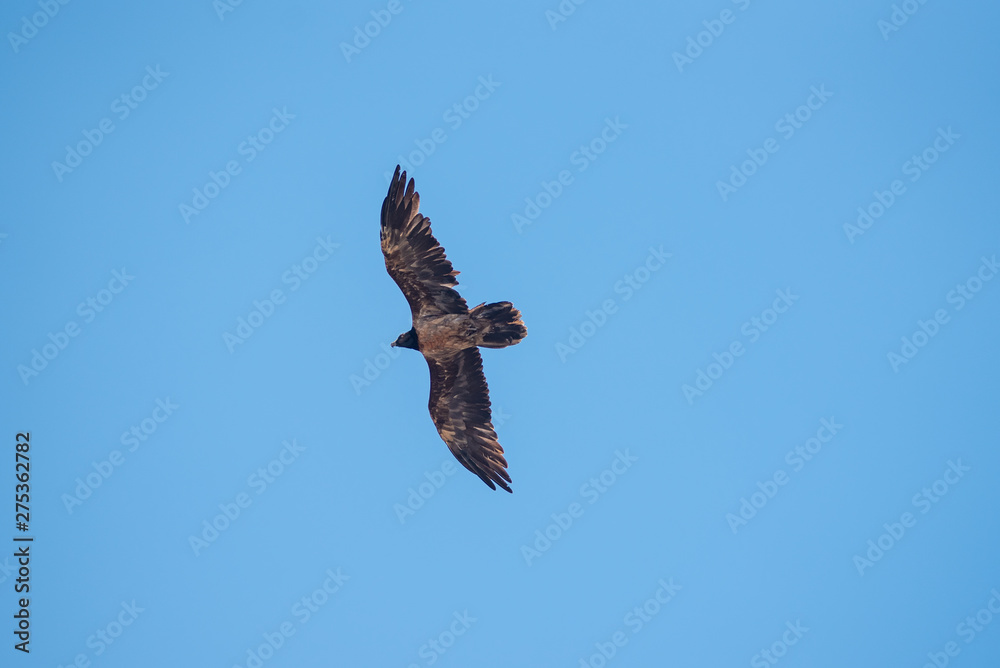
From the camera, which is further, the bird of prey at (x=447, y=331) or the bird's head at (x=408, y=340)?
the bird's head at (x=408, y=340)

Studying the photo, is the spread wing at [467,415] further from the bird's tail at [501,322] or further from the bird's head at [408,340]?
the bird's tail at [501,322]

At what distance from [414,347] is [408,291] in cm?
127

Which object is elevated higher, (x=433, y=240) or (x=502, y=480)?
(x=433, y=240)

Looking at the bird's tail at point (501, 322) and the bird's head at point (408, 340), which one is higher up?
the bird's tail at point (501, 322)

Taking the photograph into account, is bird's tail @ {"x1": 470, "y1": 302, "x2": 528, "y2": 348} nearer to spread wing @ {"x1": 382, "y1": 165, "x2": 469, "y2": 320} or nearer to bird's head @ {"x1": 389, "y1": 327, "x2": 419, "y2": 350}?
spread wing @ {"x1": 382, "y1": 165, "x2": 469, "y2": 320}

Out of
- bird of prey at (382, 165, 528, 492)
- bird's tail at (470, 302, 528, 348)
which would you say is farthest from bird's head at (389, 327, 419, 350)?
bird's tail at (470, 302, 528, 348)

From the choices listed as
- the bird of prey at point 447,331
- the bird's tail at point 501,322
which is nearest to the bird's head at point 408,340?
the bird of prey at point 447,331

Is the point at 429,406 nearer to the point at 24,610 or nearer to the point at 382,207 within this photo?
the point at 382,207

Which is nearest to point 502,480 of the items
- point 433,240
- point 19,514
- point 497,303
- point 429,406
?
point 429,406

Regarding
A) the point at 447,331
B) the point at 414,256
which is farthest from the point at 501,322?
the point at 414,256

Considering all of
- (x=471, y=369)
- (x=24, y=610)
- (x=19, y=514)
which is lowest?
(x=24, y=610)

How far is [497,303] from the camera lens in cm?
1922

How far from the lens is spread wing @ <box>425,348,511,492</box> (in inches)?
814

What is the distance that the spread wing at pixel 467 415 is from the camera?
20672 millimetres
